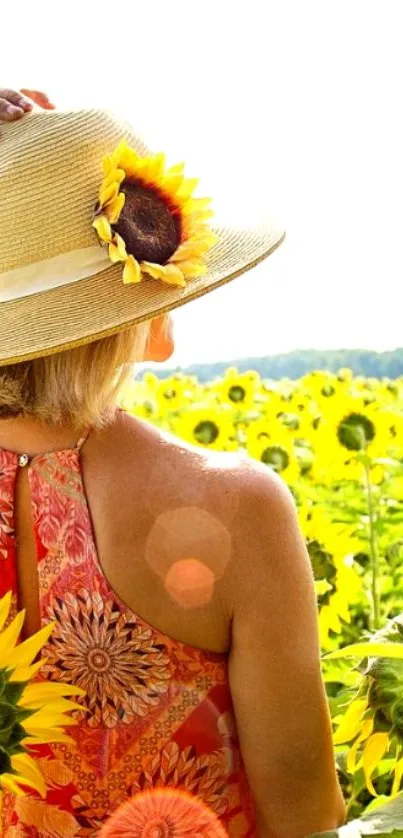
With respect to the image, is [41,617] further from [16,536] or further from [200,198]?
[200,198]

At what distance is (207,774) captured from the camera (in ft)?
3.65

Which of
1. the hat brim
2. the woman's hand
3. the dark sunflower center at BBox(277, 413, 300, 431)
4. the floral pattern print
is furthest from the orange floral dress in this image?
the dark sunflower center at BBox(277, 413, 300, 431)

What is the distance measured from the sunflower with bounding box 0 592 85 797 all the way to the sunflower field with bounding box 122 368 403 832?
0.55ft

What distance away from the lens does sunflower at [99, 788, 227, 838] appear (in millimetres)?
1104

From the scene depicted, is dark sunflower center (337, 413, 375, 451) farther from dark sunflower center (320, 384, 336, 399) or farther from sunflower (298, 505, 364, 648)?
sunflower (298, 505, 364, 648)

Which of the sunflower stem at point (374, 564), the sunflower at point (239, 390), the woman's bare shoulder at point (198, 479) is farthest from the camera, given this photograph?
the sunflower at point (239, 390)

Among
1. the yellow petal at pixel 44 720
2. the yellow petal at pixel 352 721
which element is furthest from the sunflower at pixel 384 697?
the yellow petal at pixel 44 720

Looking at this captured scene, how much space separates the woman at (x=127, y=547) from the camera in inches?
41.5

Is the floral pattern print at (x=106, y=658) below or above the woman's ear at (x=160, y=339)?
below

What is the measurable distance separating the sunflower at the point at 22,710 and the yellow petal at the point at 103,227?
1.55ft

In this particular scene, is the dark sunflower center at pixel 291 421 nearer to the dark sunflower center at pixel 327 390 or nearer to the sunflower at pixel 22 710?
the dark sunflower center at pixel 327 390

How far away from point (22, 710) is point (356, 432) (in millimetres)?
2181

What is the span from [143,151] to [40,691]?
0.63 m

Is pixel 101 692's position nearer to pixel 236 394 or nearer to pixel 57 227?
pixel 57 227
